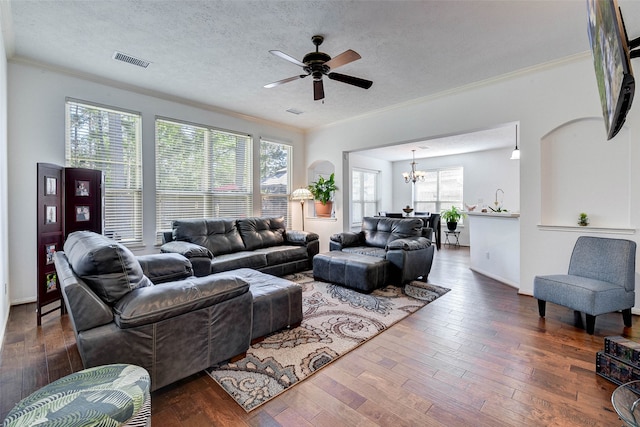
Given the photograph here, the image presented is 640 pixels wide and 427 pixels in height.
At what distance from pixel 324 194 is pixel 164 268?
3.89 meters

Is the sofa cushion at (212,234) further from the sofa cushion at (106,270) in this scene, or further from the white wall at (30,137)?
the sofa cushion at (106,270)

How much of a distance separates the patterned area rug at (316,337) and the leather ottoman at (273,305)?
0.37 ft

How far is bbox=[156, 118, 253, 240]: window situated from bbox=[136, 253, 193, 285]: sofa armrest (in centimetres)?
194

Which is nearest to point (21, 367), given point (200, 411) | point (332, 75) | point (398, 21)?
point (200, 411)

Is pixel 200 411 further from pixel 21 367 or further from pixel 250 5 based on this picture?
pixel 250 5

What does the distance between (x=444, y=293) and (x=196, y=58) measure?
4.29m

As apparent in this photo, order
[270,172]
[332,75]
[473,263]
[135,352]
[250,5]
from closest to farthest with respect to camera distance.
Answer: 1. [135,352]
2. [250,5]
3. [332,75]
4. [473,263]
5. [270,172]

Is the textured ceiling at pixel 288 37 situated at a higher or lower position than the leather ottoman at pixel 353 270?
higher

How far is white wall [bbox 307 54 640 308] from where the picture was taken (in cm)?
334

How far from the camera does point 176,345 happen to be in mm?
1800

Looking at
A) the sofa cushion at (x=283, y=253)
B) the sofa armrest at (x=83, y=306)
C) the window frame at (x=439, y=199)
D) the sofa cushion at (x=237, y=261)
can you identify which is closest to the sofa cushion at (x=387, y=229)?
the sofa cushion at (x=283, y=253)

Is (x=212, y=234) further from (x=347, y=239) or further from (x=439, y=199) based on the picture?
(x=439, y=199)

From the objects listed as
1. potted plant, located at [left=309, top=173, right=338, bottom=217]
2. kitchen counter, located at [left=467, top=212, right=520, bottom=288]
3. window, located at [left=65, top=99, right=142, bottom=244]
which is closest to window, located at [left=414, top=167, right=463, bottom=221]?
kitchen counter, located at [left=467, top=212, right=520, bottom=288]

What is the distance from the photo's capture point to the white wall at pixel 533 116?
3.34 m
